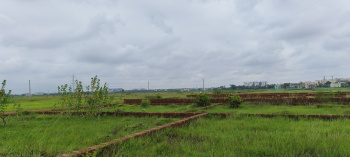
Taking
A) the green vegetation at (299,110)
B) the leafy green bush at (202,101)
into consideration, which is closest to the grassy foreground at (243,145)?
the green vegetation at (299,110)

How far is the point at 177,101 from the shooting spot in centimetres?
1435

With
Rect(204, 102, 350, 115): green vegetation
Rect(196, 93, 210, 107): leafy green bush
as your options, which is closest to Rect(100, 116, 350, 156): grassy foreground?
Rect(204, 102, 350, 115): green vegetation

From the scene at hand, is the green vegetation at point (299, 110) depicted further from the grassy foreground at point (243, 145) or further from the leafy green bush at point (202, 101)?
the grassy foreground at point (243, 145)

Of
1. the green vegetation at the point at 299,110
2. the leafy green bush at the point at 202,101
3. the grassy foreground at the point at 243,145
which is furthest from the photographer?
the leafy green bush at the point at 202,101

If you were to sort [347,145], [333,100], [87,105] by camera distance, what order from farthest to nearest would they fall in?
[333,100] < [87,105] < [347,145]

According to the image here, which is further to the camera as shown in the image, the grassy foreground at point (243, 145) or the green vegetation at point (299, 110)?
the green vegetation at point (299, 110)

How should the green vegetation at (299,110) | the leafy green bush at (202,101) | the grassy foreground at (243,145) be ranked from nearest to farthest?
1. the grassy foreground at (243,145)
2. the green vegetation at (299,110)
3. the leafy green bush at (202,101)

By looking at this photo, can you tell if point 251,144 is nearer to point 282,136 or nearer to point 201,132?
point 282,136

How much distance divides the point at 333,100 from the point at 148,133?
36.4 feet

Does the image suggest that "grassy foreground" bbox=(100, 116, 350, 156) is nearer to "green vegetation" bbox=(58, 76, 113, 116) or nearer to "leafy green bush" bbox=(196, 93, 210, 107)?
"green vegetation" bbox=(58, 76, 113, 116)

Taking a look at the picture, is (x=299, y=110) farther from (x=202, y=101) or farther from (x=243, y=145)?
Answer: (x=243, y=145)

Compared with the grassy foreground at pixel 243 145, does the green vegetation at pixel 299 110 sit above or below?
below

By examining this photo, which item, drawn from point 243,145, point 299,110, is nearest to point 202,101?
point 299,110

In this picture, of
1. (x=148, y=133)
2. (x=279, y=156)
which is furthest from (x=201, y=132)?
(x=279, y=156)
